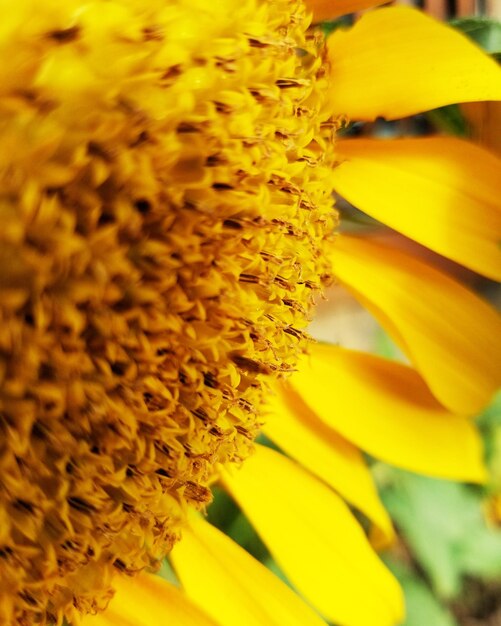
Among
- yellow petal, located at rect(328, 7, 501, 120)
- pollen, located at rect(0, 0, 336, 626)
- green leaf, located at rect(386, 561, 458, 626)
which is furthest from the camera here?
green leaf, located at rect(386, 561, 458, 626)

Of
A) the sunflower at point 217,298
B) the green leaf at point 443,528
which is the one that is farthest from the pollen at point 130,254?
the green leaf at point 443,528

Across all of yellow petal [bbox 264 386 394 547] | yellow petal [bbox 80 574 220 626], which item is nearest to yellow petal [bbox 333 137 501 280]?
yellow petal [bbox 264 386 394 547]

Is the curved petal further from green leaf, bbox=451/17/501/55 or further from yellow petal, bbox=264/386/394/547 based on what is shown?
yellow petal, bbox=264/386/394/547

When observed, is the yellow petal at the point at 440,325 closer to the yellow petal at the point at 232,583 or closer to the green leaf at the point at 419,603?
the yellow petal at the point at 232,583

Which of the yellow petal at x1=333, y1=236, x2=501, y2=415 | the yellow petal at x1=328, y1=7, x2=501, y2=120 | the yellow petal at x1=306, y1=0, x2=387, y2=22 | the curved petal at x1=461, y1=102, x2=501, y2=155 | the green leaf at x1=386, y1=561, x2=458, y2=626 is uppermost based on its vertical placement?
the yellow petal at x1=306, y1=0, x2=387, y2=22

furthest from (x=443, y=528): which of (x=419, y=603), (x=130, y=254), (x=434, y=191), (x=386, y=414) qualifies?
(x=130, y=254)

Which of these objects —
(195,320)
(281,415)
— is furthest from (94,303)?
(281,415)

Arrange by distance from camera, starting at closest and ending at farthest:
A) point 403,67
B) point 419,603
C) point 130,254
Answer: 1. point 130,254
2. point 403,67
3. point 419,603

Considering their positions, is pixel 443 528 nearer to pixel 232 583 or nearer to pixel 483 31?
pixel 232 583
